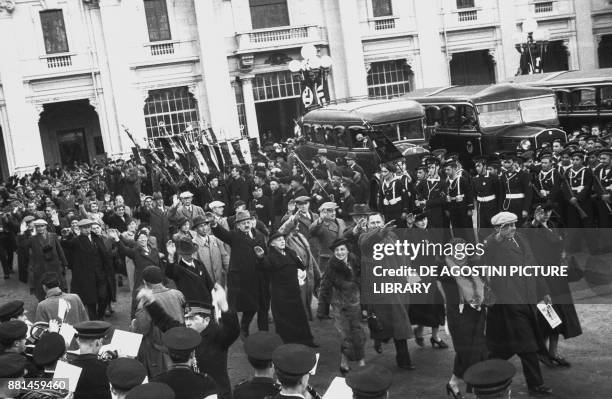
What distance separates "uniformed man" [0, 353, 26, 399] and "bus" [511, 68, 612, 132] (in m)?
18.3

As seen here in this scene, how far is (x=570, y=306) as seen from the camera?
30.1ft

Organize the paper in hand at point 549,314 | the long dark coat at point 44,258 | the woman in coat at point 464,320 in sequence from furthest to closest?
the long dark coat at point 44,258, the paper in hand at point 549,314, the woman in coat at point 464,320

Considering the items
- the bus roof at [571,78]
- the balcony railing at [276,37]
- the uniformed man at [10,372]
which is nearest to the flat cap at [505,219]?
the uniformed man at [10,372]

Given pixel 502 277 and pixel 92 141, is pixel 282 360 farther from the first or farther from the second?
pixel 92 141

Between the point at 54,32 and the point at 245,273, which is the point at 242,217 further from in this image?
the point at 54,32

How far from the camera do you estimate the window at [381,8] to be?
3631 centimetres

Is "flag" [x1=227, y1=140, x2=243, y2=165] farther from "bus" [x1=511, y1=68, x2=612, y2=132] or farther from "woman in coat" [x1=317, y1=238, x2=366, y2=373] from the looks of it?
A: "woman in coat" [x1=317, y1=238, x2=366, y2=373]

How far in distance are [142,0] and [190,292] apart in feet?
86.4

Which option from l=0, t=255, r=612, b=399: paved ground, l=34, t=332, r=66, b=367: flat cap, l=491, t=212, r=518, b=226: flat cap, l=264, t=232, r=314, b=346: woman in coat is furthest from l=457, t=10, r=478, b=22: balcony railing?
l=34, t=332, r=66, b=367: flat cap

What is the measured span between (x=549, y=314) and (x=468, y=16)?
98.0 ft

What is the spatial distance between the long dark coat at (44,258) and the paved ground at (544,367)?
3.79m

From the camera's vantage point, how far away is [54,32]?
33.1m

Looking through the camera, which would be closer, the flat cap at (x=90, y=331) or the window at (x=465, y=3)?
the flat cap at (x=90, y=331)

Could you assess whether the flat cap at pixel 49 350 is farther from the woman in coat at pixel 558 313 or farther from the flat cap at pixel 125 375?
the woman in coat at pixel 558 313
